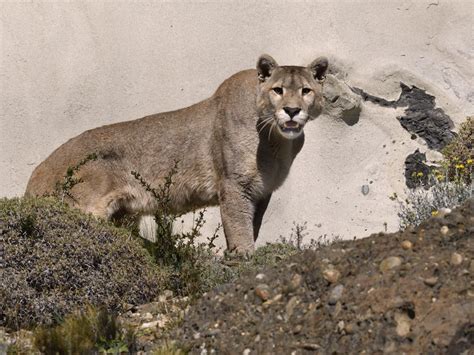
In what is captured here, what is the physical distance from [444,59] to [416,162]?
171 cm

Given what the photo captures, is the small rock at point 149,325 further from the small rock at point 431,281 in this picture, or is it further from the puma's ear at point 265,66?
the puma's ear at point 265,66

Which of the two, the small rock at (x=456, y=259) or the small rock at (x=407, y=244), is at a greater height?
the small rock at (x=407, y=244)

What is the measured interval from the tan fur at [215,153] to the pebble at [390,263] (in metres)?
4.20

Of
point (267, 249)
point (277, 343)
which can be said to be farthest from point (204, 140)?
point (277, 343)

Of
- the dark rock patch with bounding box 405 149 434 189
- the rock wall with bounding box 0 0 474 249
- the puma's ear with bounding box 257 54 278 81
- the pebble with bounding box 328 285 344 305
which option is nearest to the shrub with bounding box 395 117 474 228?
the dark rock patch with bounding box 405 149 434 189

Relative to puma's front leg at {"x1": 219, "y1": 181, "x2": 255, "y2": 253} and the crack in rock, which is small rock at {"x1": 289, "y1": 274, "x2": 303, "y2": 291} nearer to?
puma's front leg at {"x1": 219, "y1": 181, "x2": 255, "y2": 253}

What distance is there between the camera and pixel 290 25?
1420 cm

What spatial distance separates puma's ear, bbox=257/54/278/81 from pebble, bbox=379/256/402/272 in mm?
4922

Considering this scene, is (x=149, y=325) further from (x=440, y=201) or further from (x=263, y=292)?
(x=440, y=201)

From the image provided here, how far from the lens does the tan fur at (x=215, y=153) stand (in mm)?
10070

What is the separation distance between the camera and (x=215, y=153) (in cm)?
1063

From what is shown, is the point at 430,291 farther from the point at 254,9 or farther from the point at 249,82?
the point at 254,9

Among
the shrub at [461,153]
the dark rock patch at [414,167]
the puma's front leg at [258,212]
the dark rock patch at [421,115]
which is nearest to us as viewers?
the puma's front leg at [258,212]

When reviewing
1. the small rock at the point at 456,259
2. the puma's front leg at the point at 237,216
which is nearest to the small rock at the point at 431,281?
the small rock at the point at 456,259
